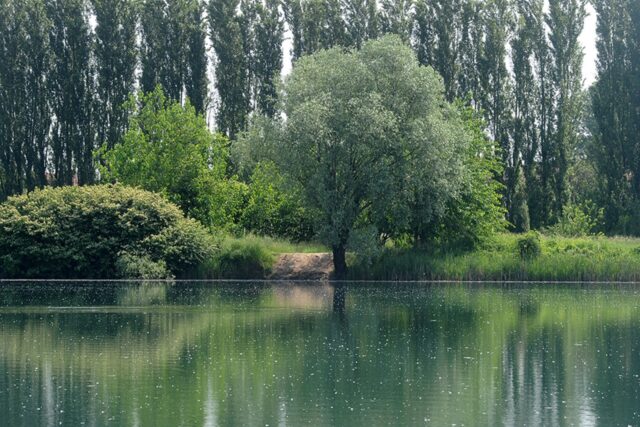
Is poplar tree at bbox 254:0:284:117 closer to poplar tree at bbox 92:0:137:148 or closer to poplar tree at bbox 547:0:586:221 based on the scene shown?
poplar tree at bbox 92:0:137:148

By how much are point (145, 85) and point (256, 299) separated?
35913 millimetres

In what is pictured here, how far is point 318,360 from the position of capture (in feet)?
90.8

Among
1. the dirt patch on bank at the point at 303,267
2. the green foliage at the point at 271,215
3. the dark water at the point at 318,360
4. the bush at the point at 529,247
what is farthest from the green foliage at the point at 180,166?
the dark water at the point at 318,360

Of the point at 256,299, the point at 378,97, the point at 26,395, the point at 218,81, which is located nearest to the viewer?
the point at 26,395

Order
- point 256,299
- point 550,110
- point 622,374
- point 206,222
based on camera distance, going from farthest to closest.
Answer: point 550,110 → point 206,222 → point 256,299 → point 622,374

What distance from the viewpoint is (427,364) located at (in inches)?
1079

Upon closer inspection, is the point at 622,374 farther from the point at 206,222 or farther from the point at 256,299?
the point at 206,222

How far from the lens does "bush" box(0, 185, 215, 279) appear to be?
189 ft

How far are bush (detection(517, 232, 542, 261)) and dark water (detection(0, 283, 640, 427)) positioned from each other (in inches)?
468

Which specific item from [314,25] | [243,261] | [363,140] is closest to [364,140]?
[363,140]

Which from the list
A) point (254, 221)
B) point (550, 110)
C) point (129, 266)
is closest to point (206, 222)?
point (254, 221)

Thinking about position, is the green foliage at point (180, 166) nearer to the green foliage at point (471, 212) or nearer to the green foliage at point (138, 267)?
the green foliage at point (138, 267)

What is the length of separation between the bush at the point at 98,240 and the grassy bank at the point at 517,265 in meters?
8.74

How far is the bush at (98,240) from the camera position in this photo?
5772 cm
